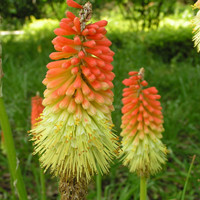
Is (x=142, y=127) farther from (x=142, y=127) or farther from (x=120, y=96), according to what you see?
(x=120, y=96)

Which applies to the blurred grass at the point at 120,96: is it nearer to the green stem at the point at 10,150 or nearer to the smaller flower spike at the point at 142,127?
the smaller flower spike at the point at 142,127

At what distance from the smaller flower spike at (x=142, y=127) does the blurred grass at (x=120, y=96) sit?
Result: 669mm

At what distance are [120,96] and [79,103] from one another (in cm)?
330

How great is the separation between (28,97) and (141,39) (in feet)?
13.6

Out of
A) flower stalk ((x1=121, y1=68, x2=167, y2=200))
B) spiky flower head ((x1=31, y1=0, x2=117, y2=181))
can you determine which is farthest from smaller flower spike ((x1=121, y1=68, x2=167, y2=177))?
spiky flower head ((x1=31, y1=0, x2=117, y2=181))

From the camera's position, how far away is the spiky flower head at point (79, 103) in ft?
5.39

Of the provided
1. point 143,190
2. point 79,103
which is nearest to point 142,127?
point 143,190

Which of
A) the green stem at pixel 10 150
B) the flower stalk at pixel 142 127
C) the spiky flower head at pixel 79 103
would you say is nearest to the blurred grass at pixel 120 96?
the flower stalk at pixel 142 127

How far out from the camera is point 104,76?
5.42 ft

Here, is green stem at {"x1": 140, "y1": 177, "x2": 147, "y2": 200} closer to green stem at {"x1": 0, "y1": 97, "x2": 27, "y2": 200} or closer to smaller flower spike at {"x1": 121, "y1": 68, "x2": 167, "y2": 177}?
smaller flower spike at {"x1": 121, "y1": 68, "x2": 167, "y2": 177}

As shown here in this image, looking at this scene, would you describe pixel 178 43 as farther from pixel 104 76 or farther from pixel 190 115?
pixel 104 76

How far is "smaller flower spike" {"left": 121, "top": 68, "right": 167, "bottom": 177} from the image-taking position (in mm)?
2393

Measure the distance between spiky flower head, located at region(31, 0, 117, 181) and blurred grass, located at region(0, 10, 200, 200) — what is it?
102 centimetres

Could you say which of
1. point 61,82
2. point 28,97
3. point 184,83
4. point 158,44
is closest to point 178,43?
point 158,44
